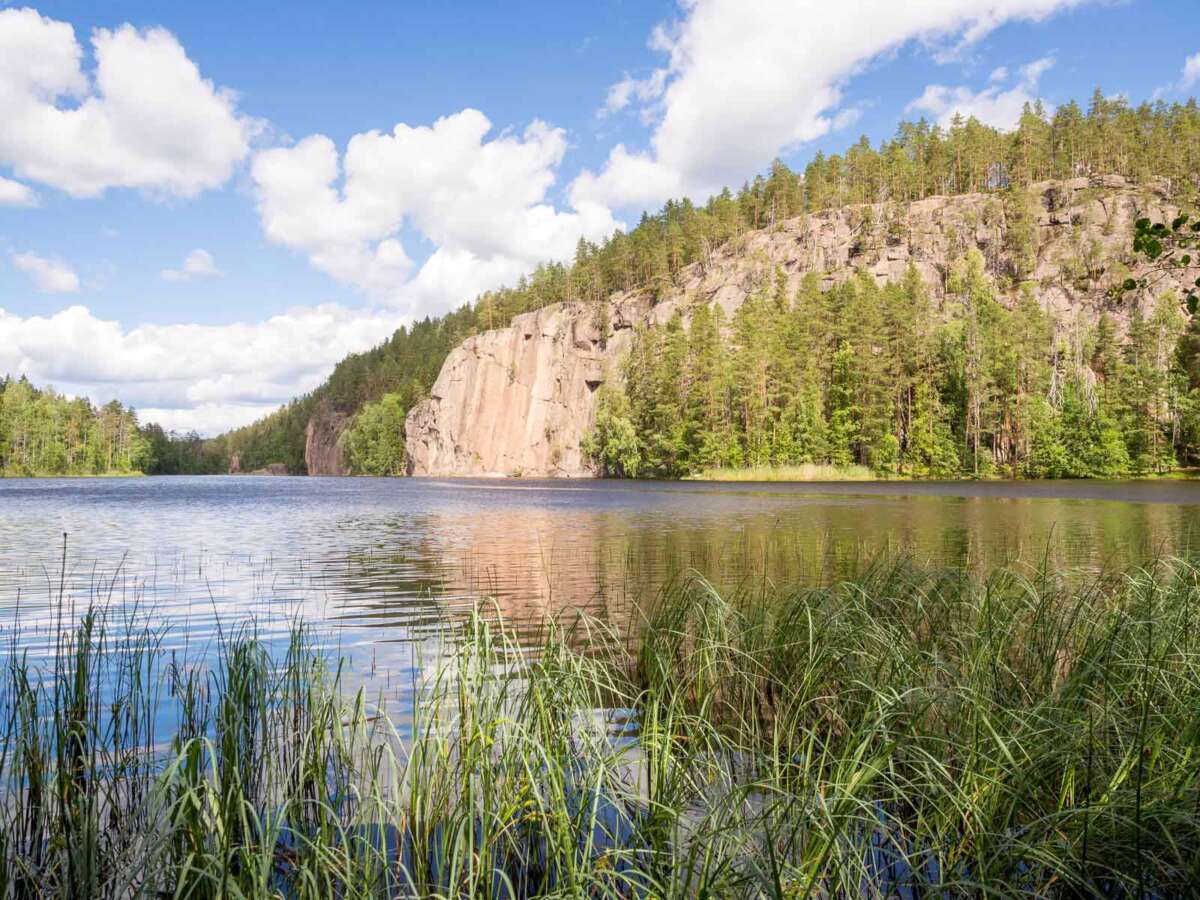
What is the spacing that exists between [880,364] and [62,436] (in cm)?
12269

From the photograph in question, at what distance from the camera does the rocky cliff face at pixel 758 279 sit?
90.9m

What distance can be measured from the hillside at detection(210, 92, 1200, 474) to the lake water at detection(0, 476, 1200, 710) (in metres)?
61.4

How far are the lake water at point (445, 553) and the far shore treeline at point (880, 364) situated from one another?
106 feet

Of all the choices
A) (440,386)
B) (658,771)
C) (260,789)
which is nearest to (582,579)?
(260,789)

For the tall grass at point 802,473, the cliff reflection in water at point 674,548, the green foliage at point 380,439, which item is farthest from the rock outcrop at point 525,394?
the cliff reflection in water at point 674,548

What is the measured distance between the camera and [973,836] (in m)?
3.52

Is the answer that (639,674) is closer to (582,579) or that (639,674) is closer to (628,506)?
(582,579)

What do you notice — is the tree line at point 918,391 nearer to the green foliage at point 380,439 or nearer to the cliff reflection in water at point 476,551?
the cliff reflection in water at point 476,551

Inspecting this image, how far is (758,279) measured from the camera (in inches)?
3809

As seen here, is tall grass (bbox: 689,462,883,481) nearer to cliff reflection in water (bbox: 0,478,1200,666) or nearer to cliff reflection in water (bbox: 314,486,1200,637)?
cliff reflection in water (bbox: 0,478,1200,666)

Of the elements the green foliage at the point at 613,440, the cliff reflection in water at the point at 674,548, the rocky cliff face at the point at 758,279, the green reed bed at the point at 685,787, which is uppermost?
the rocky cliff face at the point at 758,279

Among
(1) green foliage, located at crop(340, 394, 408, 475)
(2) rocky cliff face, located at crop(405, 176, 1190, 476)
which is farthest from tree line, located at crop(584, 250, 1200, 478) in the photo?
(1) green foliage, located at crop(340, 394, 408, 475)

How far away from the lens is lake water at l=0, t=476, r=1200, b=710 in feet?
35.7

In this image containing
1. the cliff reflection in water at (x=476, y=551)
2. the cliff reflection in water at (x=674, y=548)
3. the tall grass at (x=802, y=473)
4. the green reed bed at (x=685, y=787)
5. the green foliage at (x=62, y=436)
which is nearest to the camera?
the green reed bed at (x=685, y=787)
